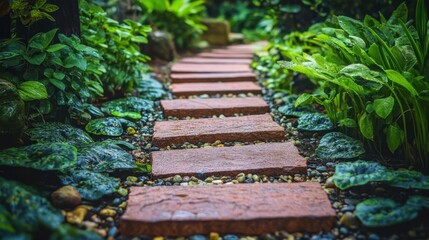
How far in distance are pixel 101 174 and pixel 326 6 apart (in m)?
2.73

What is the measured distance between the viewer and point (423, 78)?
199cm

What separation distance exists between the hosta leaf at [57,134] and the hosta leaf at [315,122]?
1387 mm

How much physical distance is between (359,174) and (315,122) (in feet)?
2.54

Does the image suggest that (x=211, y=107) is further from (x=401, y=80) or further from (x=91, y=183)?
(x=401, y=80)

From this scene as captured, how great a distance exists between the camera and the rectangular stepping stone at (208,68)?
168 inches

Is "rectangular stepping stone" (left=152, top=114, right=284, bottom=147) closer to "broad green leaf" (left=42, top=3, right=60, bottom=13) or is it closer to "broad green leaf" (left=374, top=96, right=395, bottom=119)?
"broad green leaf" (left=374, top=96, right=395, bottom=119)

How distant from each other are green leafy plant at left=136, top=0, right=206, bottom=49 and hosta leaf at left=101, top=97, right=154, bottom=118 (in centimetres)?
243

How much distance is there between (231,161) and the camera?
7.20 ft

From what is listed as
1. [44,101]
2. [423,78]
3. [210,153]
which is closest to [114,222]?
[210,153]

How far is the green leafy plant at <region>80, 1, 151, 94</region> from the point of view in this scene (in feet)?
9.63

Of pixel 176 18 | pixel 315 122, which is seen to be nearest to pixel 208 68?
pixel 176 18

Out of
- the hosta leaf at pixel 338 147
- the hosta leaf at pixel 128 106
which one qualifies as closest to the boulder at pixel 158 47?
the hosta leaf at pixel 128 106

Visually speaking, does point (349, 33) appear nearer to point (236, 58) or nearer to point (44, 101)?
point (44, 101)

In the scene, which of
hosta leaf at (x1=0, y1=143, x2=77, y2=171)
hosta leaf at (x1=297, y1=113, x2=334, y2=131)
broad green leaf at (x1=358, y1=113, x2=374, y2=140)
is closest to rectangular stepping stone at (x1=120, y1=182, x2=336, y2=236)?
hosta leaf at (x1=0, y1=143, x2=77, y2=171)
